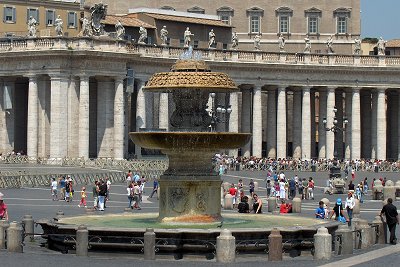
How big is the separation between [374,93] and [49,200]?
66407mm

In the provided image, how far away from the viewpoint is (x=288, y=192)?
8269 cm

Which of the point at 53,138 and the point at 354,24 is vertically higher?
the point at 354,24

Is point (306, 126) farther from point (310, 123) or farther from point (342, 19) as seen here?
point (342, 19)

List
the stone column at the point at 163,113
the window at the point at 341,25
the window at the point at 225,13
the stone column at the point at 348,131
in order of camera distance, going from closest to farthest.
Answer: the stone column at the point at 163,113 → the stone column at the point at 348,131 → the window at the point at 225,13 → the window at the point at 341,25

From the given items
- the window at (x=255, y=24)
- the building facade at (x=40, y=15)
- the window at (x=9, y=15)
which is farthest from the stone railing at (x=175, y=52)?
the window at (x=255, y=24)

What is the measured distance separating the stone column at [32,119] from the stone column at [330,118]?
3256 cm

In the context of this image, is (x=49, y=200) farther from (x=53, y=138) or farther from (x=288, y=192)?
(x=53, y=138)

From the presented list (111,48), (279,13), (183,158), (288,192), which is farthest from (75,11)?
(183,158)

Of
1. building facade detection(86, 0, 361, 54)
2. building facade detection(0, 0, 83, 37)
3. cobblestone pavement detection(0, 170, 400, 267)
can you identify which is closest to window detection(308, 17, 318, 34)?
building facade detection(86, 0, 361, 54)

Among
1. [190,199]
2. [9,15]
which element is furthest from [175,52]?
[190,199]

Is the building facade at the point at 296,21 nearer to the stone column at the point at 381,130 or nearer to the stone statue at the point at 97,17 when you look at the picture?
the stone column at the point at 381,130

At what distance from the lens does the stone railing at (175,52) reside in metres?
111

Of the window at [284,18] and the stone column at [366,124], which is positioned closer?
the stone column at [366,124]

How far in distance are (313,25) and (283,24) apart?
12.7 ft
